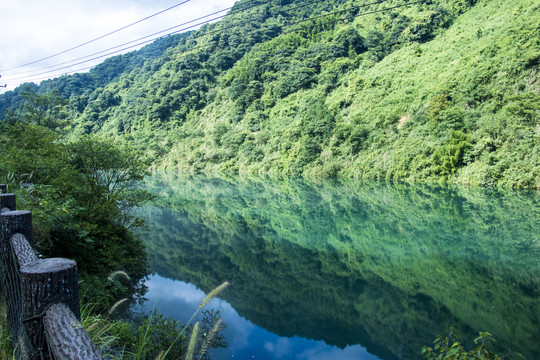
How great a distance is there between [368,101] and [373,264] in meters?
29.0

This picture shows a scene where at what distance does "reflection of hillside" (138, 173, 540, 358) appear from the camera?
6387 mm

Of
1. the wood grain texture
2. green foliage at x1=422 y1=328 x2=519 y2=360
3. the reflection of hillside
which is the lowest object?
the reflection of hillside

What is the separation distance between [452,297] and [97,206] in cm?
816

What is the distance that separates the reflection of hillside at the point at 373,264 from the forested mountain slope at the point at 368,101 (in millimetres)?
6212

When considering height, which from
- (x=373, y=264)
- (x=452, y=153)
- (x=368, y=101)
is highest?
(x=373, y=264)

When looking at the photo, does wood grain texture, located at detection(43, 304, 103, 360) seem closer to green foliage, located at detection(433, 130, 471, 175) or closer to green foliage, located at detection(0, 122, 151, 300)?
green foliage, located at detection(0, 122, 151, 300)

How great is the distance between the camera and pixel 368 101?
35.4m

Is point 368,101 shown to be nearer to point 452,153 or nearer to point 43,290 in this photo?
point 452,153

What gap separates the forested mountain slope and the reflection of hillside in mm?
6212

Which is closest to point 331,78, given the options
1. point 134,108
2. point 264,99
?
point 264,99

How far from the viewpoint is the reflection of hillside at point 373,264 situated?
6387mm

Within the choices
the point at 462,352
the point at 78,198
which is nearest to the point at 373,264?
the point at 462,352

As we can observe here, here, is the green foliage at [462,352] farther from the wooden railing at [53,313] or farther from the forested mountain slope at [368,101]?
the forested mountain slope at [368,101]

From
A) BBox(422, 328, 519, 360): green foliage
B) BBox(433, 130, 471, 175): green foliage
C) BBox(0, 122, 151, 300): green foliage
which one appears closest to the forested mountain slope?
BBox(433, 130, 471, 175): green foliage
